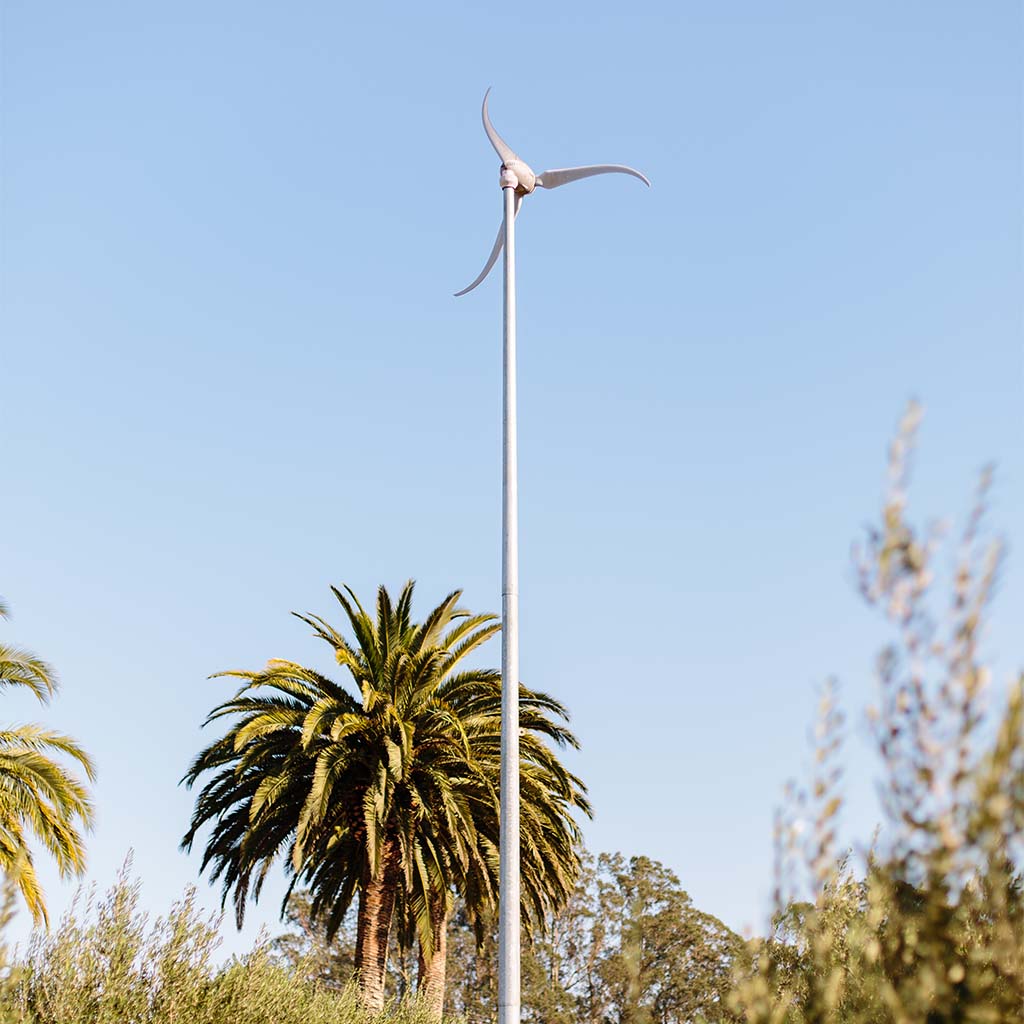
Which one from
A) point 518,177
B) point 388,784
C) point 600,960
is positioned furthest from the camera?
point 600,960

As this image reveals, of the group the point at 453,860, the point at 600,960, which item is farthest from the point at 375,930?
the point at 600,960

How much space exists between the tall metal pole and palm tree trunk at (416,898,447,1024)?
40.5 ft

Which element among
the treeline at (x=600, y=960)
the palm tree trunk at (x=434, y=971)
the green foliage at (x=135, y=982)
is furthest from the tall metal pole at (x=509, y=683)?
the treeline at (x=600, y=960)

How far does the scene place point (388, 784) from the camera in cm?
2159

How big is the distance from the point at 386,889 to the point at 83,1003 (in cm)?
890

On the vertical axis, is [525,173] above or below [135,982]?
above

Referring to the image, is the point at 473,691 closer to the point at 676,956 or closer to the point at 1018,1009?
the point at 1018,1009

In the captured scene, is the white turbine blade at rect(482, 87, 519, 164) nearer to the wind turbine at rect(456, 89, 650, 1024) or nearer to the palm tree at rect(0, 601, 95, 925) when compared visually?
the wind turbine at rect(456, 89, 650, 1024)

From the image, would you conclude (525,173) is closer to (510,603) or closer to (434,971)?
(510,603)

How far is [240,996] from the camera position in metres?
16.0

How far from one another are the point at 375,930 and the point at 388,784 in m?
2.79

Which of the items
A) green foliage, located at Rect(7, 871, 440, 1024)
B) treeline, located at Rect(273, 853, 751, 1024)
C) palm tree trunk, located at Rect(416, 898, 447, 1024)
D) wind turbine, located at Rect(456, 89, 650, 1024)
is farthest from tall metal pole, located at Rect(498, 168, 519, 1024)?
treeline, located at Rect(273, 853, 751, 1024)

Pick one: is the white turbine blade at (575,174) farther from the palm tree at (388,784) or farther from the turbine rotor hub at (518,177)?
the palm tree at (388,784)

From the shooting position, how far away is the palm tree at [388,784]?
71.2 feet
